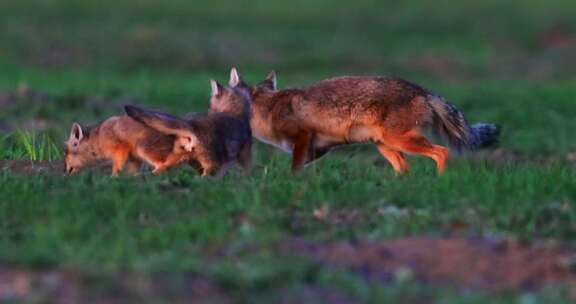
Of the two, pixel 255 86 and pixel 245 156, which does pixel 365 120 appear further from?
pixel 255 86

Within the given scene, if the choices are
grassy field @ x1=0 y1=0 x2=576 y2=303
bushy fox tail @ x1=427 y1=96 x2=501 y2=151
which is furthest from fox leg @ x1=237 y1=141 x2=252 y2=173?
bushy fox tail @ x1=427 y1=96 x2=501 y2=151

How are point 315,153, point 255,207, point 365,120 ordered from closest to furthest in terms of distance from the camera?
1. point 255,207
2. point 365,120
3. point 315,153

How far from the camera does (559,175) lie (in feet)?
35.3

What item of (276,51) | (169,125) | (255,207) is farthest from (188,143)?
(276,51)

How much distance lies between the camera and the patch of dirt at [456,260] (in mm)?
7840

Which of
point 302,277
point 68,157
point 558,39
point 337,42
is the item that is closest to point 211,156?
point 68,157

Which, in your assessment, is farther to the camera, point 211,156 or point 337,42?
point 337,42

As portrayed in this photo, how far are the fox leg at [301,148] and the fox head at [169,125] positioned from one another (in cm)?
157

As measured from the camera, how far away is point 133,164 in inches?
489

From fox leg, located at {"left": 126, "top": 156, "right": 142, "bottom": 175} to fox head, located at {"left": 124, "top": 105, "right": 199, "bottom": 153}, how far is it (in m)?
0.77

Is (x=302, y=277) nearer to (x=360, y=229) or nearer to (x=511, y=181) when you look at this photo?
(x=360, y=229)

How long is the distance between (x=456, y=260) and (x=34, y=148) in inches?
218

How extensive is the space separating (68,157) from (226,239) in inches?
166

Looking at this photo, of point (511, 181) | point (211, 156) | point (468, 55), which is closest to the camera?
point (511, 181)
